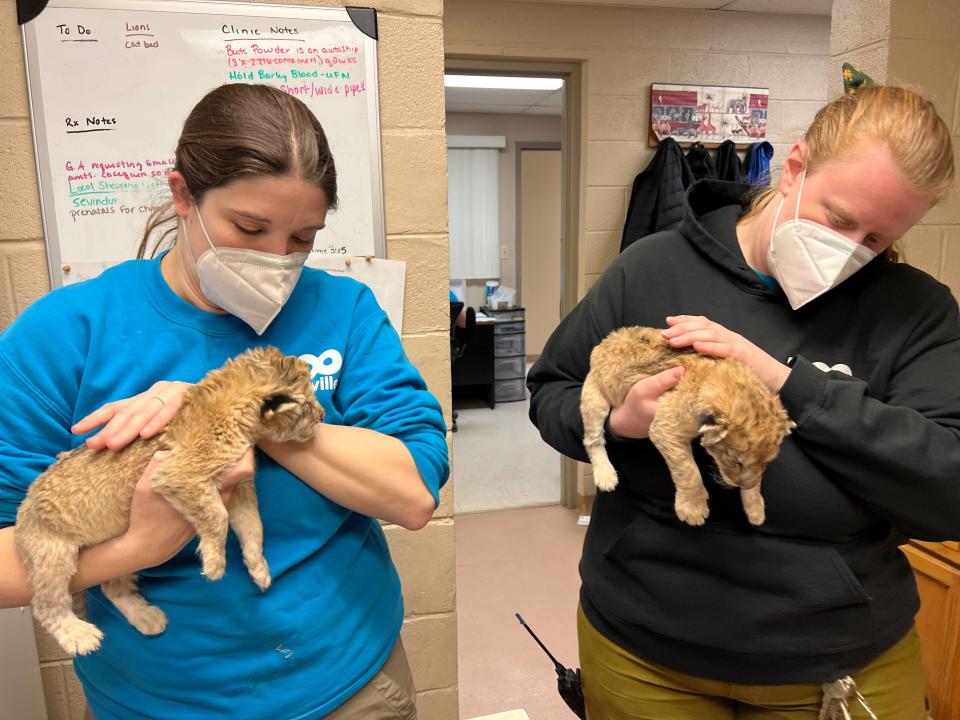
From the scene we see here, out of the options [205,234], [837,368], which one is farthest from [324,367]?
[837,368]

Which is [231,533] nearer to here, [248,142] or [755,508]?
[248,142]

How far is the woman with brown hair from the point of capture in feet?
2.84

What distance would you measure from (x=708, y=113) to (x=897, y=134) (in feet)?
10.6

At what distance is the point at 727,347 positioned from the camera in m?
0.99

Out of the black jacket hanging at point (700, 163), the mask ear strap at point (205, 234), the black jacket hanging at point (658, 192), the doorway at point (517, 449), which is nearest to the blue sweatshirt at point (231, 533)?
the mask ear strap at point (205, 234)

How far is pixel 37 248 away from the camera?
1573 mm

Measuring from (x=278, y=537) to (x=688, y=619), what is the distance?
28.0 inches

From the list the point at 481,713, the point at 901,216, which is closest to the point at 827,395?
the point at 901,216

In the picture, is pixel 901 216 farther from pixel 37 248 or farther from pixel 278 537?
pixel 37 248

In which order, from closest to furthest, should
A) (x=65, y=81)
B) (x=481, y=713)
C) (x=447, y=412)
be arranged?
(x=65, y=81) < (x=447, y=412) < (x=481, y=713)

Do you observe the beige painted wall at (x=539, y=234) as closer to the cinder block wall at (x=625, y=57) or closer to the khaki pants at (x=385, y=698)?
the cinder block wall at (x=625, y=57)

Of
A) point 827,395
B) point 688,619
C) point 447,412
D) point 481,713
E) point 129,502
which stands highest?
point 827,395

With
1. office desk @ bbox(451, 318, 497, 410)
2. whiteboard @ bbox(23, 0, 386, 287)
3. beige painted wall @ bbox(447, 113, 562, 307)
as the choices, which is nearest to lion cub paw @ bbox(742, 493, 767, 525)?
whiteboard @ bbox(23, 0, 386, 287)

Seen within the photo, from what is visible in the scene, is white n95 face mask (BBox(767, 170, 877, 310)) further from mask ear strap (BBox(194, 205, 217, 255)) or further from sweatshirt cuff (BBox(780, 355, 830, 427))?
mask ear strap (BBox(194, 205, 217, 255))
